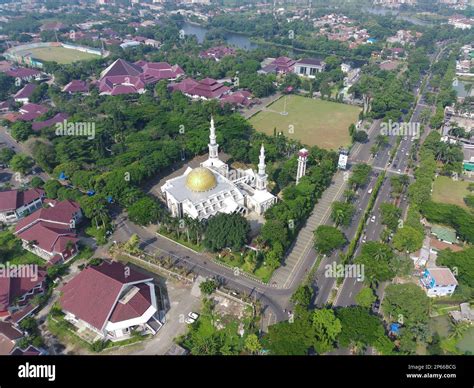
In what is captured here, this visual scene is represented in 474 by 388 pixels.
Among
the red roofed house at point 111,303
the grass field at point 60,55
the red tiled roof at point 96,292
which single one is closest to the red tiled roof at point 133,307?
the red roofed house at point 111,303

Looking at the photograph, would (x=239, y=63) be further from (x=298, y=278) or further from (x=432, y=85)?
(x=298, y=278)

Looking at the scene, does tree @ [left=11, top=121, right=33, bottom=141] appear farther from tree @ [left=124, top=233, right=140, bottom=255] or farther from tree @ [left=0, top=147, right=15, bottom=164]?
tree @ [left=124, top=233, right=140, bottom=255]

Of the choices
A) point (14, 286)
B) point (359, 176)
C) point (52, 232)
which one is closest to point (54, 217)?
point (52, 232)

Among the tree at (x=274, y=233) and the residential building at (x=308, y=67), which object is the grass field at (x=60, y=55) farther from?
the tree at (x=274, y=233)

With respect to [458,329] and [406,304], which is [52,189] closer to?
[406,304]
